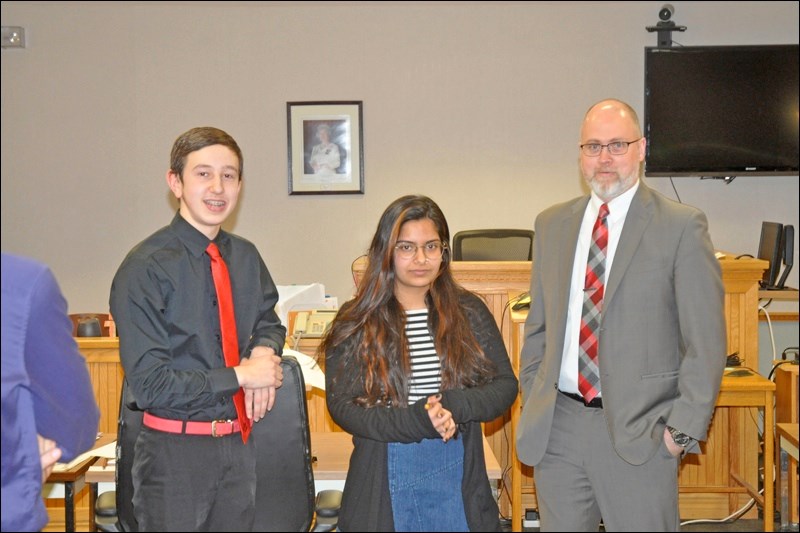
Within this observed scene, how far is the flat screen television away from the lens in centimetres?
636

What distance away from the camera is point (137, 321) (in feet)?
7.19

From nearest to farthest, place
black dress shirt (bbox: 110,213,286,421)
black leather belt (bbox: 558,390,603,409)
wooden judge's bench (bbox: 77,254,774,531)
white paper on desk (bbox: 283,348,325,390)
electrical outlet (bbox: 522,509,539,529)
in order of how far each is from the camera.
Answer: black dress shirt (bbox: 110,213,286,421) < black leather belt (bbox: 558,390,603,409) < white paper on desk (bbox: 283,348,325,390) < wooden judge's bench (bbox: 77,254,774,531) < electrical outlet (bbox: 522,509,539,529)

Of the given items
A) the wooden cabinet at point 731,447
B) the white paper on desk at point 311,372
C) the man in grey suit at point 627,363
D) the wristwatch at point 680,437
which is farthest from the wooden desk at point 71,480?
the wooden cabinet at point 731,447

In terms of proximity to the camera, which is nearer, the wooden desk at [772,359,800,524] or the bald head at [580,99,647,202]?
the bald head at [580,99,647,202]

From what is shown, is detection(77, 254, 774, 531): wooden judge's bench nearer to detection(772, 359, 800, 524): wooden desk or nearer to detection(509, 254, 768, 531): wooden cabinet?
detection(509, 254, 768, 531): wooden cabinet

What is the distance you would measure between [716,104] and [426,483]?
16.4ft

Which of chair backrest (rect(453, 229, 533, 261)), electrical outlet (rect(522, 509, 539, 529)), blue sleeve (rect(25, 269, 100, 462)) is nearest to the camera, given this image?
blue sleeve (rect(25, 269, 100, 462))

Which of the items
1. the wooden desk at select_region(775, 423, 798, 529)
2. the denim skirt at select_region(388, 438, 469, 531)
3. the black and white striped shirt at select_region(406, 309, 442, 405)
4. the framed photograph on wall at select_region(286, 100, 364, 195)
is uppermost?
the framed photograph on wall at select_region(286, 100, 364, 195)

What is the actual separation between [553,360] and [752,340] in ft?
6.80

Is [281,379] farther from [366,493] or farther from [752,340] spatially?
[752,340]

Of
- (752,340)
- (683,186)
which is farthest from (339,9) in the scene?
(752,340)

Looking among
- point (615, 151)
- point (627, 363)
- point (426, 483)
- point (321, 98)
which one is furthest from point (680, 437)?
point (321, 98)

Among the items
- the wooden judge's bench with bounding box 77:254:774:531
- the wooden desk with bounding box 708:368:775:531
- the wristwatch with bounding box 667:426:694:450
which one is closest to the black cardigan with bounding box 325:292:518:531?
the wristwatch with bounding box 667:426:694:450

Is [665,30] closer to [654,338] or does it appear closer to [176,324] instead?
[654,338]
